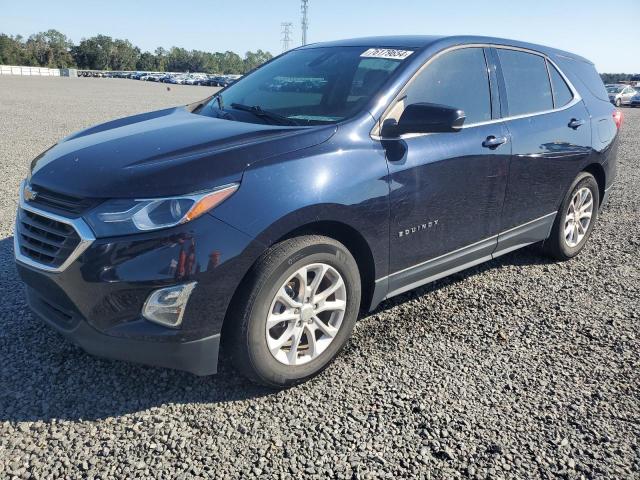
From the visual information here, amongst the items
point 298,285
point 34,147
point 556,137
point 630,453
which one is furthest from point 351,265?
point 34,147

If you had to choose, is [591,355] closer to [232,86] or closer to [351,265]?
[351,265]

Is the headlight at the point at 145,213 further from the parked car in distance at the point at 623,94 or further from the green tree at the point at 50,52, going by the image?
the green tree at the point at 50,52

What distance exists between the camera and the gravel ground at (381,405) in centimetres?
234

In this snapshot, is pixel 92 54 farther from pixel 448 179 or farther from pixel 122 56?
pixel 448 179

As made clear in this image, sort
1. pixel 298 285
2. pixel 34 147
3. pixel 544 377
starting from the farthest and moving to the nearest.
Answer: pixel 34 147
pixel 544 377
pixel 298 285

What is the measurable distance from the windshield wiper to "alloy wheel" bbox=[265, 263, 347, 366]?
94 centimetres

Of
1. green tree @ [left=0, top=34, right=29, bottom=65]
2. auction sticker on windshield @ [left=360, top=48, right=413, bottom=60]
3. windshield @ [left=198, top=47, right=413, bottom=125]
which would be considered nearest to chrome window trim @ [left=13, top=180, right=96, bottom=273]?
windshield @ [left=198, top=47, right=413, bottom=125]

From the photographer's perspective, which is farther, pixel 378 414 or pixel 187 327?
pixel 378 414

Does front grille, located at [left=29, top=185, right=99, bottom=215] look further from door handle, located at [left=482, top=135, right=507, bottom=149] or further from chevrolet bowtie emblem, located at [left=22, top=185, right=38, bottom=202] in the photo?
door handle, located at [left=482, top=135, right=507, bottom=149]

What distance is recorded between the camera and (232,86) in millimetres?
4258

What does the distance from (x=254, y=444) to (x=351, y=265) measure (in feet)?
3.45

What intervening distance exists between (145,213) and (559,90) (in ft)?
12.1

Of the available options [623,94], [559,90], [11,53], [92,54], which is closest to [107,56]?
[92,54]

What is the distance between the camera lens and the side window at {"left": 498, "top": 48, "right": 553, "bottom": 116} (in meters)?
3.99
